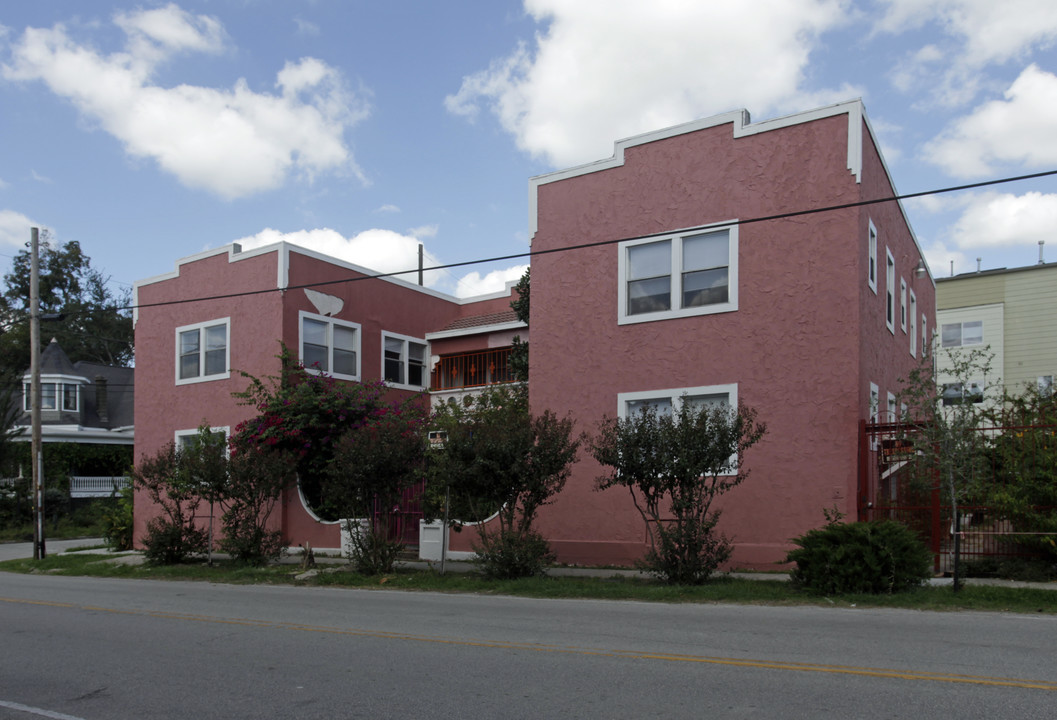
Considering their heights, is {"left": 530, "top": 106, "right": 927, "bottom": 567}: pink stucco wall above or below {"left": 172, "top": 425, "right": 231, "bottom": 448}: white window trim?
above

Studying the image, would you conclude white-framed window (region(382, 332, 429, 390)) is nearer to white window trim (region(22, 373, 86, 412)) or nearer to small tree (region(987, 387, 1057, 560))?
small tree (region(987, 387, 1057, 560))

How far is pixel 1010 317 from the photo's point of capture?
39.5 metres

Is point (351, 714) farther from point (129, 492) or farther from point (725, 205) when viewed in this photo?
point (129, 492)

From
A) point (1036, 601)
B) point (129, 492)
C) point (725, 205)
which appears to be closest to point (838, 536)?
point (1036, 601)

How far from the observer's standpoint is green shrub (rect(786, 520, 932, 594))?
11.6 m

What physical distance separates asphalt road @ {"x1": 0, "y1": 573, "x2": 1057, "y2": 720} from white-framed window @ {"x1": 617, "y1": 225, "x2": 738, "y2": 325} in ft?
21.5

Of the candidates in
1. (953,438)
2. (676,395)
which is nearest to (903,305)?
(676,395)

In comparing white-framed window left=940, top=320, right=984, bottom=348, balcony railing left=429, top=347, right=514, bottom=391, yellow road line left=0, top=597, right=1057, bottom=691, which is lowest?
yellow road line left=0, top=597, right=1057, bottom=691

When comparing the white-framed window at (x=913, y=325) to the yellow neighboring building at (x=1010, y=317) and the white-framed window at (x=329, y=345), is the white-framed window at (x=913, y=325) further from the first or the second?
the yellow neighboring building at (x=1010, y=317)

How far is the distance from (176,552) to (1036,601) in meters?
17.1

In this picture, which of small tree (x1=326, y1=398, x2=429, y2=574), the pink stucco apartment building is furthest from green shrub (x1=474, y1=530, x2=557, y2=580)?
small tree (x1=326, y1=398, x2=429, y2=574)

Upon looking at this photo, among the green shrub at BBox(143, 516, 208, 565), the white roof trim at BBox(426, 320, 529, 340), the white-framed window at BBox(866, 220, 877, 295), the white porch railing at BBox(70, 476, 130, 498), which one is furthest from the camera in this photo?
the white porch railing at BBox(70, 476, 130, 498)

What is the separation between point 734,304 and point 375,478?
7.35 metres

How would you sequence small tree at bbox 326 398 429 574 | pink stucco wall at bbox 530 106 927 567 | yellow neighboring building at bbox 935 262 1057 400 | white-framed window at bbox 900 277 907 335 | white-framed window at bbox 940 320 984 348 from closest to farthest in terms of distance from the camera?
pink stucco wall at bbox 530 106 927 567, small tree at bbox 326 398 429 574, white-framed window at bbox 900 277 907 335, yellow neighboring building at bbox 935 262 1057 400, white-framed window at bbox 940 320 984 348
